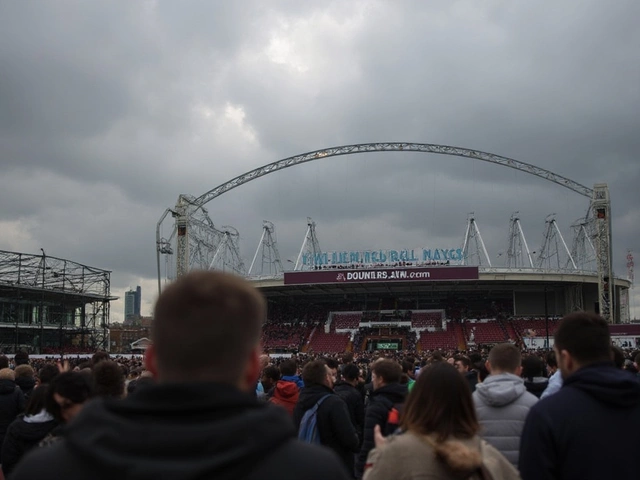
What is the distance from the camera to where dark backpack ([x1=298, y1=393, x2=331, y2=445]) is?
659 cm

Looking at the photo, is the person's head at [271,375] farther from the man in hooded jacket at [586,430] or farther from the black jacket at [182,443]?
the black jacket at [182,443]

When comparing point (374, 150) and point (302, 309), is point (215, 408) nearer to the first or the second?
point (374, 150)

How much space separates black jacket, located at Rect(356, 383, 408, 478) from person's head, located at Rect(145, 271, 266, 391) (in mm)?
3804

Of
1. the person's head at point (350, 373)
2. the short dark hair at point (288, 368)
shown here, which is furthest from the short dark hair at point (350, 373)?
the short dark hair at point (288, 368)

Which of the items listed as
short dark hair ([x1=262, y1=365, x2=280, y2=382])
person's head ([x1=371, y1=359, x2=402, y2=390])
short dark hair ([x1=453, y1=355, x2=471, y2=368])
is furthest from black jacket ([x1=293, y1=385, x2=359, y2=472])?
short dark hair ([x1=453, y1=355, x2=471, y2=368])

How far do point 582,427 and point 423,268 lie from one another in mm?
54465

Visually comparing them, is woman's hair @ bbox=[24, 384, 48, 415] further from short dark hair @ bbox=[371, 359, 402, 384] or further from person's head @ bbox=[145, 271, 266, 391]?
person's head @ bbox=[145, 271, 266, 391]

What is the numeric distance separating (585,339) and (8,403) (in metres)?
6.73

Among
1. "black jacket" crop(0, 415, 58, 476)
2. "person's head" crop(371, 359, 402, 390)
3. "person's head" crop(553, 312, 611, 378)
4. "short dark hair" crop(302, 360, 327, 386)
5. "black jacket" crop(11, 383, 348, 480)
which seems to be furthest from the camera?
"short dark hair" crop(302, 360, 327, 386)

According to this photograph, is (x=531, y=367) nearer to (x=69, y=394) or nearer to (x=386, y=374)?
(x=386, y=374)

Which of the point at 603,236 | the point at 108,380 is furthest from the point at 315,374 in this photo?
the point at 603,236

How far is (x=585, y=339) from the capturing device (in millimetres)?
3584

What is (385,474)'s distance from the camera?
3.05 metres

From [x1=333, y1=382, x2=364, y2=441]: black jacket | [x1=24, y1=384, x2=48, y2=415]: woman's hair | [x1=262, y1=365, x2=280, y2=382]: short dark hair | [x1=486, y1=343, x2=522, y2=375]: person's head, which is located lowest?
[x1=333, y1=382, x2=364, y2=441]: black jacket
